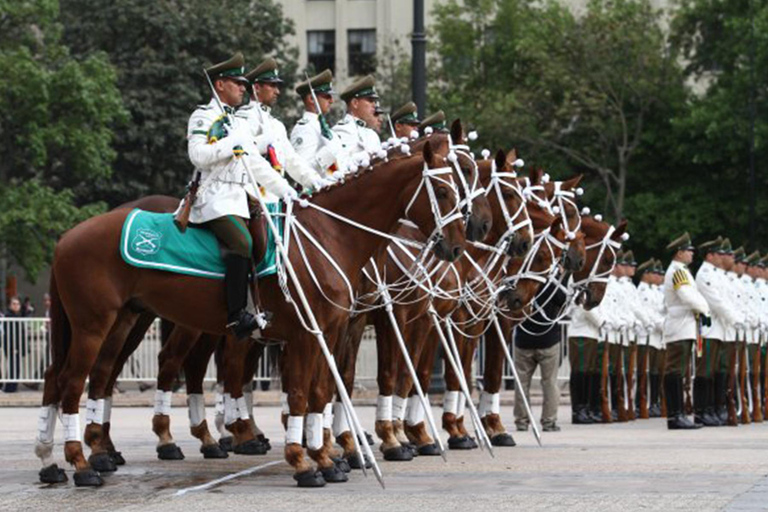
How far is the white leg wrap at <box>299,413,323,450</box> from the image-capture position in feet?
54.4

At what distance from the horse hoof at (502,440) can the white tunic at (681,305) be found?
417 centimetres

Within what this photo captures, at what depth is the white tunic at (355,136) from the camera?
19062 mm

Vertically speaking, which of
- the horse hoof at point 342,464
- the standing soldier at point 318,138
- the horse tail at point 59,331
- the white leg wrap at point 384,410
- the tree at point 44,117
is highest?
the tree at point 44,117

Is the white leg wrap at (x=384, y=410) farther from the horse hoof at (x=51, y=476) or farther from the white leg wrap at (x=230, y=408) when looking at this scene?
the horse hoof at (x=51, y=476)

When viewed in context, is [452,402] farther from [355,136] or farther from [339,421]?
[355,136]

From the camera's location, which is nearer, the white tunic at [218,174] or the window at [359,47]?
the white tunic at [218,174]

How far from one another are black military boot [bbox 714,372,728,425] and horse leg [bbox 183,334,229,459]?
8.44m

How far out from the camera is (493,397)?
21.9 m

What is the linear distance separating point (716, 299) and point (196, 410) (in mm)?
8601

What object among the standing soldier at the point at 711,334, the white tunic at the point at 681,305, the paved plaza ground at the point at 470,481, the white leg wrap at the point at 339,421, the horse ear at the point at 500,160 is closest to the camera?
the paved plaza ground at the point at 470,481

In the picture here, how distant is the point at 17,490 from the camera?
1582cm

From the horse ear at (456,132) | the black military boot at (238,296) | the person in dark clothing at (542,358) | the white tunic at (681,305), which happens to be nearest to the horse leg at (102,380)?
the black military boot at (238,296)

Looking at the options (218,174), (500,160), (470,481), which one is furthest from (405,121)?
(470,481)

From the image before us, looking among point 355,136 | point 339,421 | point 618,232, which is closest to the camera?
point 339,421
